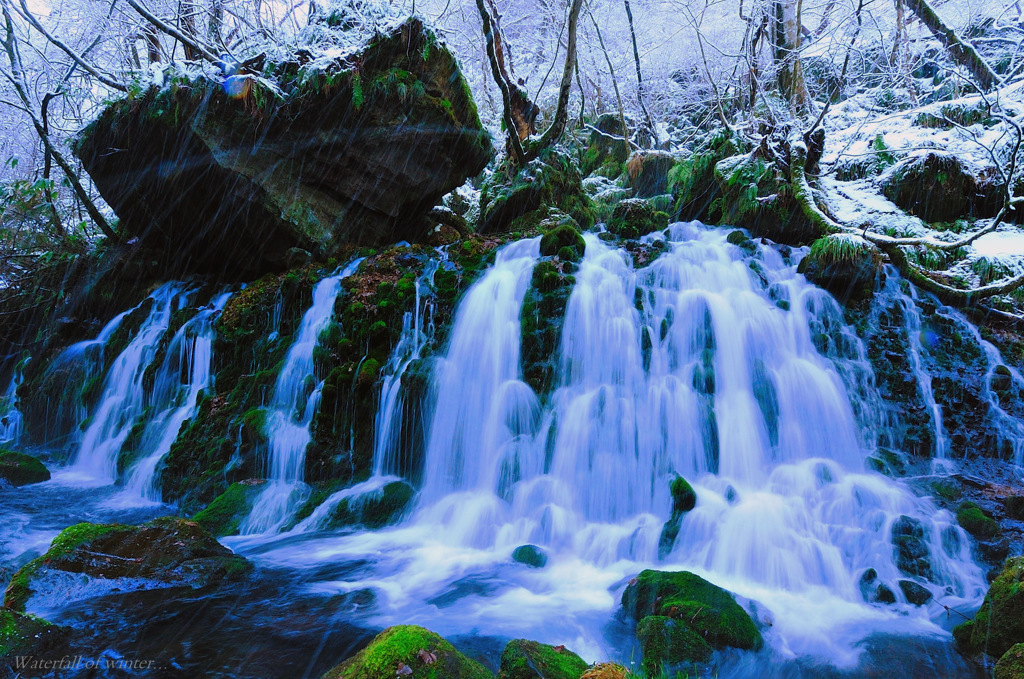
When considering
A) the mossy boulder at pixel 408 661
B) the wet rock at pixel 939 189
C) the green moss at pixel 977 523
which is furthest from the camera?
the wet rock at pixel 939 189

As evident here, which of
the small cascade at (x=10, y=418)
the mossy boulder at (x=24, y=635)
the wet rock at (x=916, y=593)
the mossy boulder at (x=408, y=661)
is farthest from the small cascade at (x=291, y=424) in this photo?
the small cascade at (x=10, y=418)

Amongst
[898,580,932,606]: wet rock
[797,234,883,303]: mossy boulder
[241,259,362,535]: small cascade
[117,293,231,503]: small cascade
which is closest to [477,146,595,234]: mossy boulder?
[241,259,362,535]: small cascade

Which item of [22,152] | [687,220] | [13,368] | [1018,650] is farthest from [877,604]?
[22,152]

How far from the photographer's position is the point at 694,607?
363 cm

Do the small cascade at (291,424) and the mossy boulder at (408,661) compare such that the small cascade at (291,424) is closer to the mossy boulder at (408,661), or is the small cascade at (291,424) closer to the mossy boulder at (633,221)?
the mossy boulder at (408,661)

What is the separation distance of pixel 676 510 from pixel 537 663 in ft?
9.96

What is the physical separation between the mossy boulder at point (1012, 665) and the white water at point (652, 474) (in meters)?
0.91

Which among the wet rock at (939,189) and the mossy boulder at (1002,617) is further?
the wet rock at (939,189)

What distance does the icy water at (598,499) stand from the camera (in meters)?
3.80

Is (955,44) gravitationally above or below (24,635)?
above

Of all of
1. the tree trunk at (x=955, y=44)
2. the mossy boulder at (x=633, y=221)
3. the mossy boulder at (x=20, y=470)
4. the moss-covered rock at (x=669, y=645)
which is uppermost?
the tree trunk at (x=955, y=44)

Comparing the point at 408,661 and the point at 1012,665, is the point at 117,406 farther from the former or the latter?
the point at 1012,665

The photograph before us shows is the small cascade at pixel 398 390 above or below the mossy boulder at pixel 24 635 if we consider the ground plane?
above

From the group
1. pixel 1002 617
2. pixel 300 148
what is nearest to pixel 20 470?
pixel 300 148
